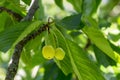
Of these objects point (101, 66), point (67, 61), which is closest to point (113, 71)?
point (101, 66)

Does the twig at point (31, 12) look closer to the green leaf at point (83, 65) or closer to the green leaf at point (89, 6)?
the green leaf at point (83, 65)

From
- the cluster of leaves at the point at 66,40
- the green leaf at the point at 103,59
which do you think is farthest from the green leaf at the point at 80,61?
the green leaf at the point at 103,59

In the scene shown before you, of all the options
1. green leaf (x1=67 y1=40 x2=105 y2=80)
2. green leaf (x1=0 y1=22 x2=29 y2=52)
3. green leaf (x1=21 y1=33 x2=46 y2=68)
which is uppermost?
green leaf (x1=0 y1=22 x2=29 y2=52)

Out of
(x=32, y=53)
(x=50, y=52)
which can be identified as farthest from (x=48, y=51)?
(x=32, y=53)

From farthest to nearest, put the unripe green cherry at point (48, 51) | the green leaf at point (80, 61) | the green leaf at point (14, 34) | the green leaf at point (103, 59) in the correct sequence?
the green leaf at point (103, 59), the green leaf at point (80, 61), the unripe green cherry at point (48, 51), the green leaf at point (14, 34)

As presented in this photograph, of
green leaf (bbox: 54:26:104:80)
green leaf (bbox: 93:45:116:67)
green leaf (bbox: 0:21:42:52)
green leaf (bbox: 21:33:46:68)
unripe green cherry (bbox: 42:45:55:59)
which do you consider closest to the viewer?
green leaf (bbox: 0:21:42:52)

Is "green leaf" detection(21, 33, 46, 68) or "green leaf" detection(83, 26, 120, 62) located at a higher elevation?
"green leaf" detection(83, 26, 120, 62)

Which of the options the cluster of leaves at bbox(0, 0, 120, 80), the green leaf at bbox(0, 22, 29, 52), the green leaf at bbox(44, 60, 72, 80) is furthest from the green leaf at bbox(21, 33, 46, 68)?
the green leaf at bbox(0, 22, 29, 52)

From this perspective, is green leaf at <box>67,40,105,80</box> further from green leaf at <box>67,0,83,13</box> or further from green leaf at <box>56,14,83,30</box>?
green leaf at <box>67,0,83,13</box>

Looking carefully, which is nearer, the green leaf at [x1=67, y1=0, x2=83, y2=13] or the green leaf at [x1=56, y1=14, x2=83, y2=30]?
the green leaf at [x1=56, y1=14, x2=83, y2=30]

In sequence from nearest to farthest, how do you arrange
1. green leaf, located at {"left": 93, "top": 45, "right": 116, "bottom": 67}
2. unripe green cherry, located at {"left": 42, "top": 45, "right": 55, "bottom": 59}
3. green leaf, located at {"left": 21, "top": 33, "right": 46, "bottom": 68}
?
unripe green cherry, located at {"left": 42, "top": 45, "right": 55, "bottom": 59}, green leaf, located at {"left": 21, "top": 33, "right": 46, "bottom": 68}, green leaf, located at {"left": 93, "top": 45, "right": 116, "bottom": 67}

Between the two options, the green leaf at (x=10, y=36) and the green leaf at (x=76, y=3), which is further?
the green leaf at (x=76, y=3)
